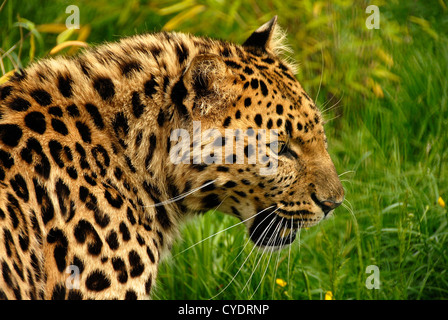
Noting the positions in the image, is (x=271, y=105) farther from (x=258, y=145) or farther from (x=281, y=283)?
(x=281, y=283)

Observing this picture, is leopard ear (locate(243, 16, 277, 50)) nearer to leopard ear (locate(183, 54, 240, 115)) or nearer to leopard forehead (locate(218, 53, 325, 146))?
leopard forehead (locate(218, 53, 325, 146))

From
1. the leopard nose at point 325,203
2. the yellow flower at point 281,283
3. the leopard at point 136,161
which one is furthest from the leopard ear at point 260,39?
the yellow flower at point 281,283

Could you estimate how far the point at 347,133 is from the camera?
294 inches

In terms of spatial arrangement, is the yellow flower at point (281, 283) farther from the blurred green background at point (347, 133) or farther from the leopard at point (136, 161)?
the leopard at point (136, 161)

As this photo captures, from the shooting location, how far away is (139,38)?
15.1ft

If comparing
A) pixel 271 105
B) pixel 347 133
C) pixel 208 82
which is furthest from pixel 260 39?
pixel 347 133

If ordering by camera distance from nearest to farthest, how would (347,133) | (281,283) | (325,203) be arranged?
(325,203) → (281,283) → (347,133)

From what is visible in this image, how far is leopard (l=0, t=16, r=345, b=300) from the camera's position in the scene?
150 inches

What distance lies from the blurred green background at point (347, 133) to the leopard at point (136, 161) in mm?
630

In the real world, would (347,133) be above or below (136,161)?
above

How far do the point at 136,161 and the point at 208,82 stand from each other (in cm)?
67

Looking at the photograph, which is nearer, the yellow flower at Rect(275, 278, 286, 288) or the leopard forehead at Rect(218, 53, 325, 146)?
the leopard forehead at Rect(218, 53, 325, 146)

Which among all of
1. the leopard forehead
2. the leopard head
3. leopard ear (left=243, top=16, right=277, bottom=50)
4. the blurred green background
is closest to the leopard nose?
the leopard head

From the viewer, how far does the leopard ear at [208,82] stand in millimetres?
4073
